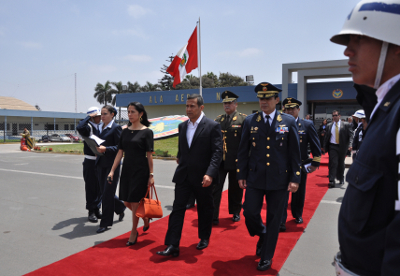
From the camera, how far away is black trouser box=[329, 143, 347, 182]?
831cm

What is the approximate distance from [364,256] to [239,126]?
4.24m

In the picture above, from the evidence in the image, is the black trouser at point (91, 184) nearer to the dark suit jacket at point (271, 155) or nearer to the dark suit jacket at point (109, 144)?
the dark suit jacket at point (109, 144)

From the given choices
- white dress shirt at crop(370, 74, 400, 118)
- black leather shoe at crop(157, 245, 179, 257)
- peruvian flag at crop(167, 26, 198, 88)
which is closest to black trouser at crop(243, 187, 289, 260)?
black leather shoe at crop(157, 245, 179, 257)

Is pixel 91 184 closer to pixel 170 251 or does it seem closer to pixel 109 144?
pixel 109 144

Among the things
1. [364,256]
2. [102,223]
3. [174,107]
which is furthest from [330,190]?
[174,107]

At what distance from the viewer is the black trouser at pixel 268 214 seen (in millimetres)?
3344

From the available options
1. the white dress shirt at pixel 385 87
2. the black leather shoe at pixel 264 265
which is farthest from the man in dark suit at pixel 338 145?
the white dress shirt at pixel 385 87

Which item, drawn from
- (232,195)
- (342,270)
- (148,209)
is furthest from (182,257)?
(342,270)

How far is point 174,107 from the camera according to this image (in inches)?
1312

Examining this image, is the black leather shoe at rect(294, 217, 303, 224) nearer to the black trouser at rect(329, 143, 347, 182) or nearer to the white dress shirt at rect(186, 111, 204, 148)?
the white dress shirt at rect(186, 111, 204, 148)

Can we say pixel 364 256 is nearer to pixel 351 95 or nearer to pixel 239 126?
pixel 239 126

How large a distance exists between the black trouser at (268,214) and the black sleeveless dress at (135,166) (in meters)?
1.60

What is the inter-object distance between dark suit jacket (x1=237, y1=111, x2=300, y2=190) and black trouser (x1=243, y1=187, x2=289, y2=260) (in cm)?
11

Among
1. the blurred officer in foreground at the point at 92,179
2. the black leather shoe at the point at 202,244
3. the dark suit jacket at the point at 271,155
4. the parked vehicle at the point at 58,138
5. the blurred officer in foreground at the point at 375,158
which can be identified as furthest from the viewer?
the parked vehicle at the point at 58,138
